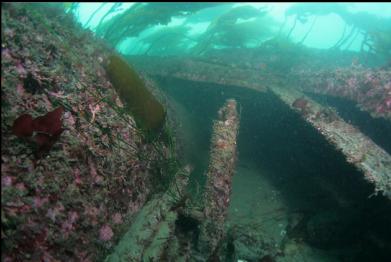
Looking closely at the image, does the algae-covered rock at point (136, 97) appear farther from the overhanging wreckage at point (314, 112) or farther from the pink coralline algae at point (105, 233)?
the overhanging wreckage at point (314, 112)

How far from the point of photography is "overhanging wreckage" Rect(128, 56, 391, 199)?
16.0 feet

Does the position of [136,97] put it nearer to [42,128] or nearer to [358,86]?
[42,128]

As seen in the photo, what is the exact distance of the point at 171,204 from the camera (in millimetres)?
4074

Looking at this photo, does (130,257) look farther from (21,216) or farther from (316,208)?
(316,208)

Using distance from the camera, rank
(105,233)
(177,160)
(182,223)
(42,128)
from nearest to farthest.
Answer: (42,128) → (105,233) → (182,223) → (177,160)

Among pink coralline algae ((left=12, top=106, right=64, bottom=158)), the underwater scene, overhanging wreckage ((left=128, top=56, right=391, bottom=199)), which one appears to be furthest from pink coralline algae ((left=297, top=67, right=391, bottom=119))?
pink coralline algae ((left=12, top=106, right=64, bottom=158))

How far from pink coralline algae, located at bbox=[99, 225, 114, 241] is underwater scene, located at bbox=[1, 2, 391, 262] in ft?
0.05

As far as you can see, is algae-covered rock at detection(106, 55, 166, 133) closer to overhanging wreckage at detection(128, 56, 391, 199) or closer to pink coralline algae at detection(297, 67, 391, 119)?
overhanging wreckage at detection(128, 56, 391, 199)

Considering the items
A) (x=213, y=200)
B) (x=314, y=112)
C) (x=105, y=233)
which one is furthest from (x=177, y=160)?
(x=314, y=112)

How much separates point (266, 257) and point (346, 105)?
580 centimetres

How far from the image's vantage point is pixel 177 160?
5.19 m

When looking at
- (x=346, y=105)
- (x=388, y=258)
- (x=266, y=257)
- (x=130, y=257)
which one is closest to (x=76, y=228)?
(x=130, y=257)

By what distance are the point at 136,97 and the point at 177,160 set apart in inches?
51.1

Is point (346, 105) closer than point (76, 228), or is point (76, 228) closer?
point (76, 228)
